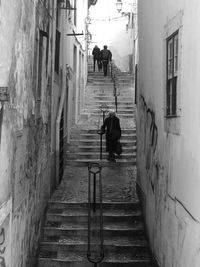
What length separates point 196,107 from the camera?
505cm

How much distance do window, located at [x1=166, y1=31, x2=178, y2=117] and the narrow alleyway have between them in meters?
3.29

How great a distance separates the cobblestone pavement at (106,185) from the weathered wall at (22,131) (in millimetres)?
1540

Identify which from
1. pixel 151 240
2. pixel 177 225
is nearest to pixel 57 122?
pixel 151 240

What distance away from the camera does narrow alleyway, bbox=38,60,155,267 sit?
8766 mm

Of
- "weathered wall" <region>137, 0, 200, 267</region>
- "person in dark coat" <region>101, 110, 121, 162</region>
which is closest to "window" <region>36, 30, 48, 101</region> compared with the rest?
"weathered wall" <region>137, 0, 200, 267</region>

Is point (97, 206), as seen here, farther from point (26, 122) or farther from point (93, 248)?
point (26, 122)

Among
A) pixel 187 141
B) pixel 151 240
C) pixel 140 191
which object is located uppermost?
pixel 187 141

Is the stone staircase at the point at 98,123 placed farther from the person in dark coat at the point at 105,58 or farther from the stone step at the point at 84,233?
the stone step at the point at 84,233

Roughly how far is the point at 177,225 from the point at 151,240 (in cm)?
265

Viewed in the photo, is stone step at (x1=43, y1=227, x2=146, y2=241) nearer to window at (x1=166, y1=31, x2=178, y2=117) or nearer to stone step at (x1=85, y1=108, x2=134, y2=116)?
window at (x1=166, y1=31, x2=178, y2=117)

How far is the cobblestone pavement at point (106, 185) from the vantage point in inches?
425

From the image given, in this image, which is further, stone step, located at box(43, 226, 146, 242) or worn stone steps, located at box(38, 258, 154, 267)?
stone step, located at box(43, 226, 146, 242)

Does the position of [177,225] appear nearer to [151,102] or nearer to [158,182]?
[158,182]

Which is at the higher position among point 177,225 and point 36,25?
point 36,25
